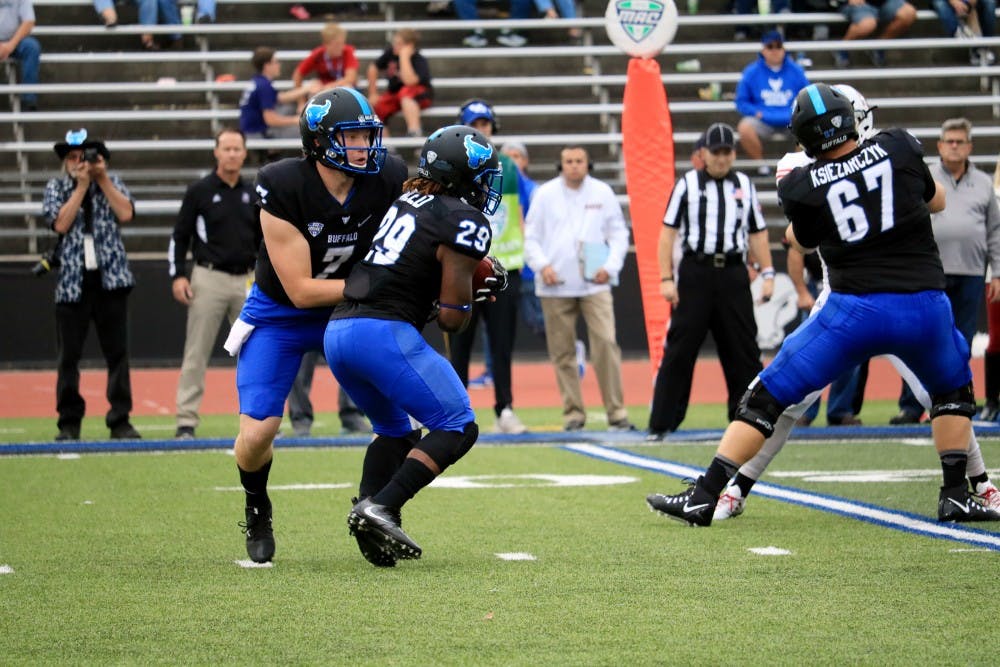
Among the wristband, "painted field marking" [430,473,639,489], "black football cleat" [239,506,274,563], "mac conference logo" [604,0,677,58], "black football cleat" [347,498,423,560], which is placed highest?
"mac conference logo" [604,0,677,58]

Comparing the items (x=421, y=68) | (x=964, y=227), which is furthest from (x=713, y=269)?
(x=421, y=68)

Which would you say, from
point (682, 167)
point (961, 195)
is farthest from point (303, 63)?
point (961, 195)

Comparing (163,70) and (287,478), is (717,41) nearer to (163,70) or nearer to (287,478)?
(163,70)

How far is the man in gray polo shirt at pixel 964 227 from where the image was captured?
1096 cm

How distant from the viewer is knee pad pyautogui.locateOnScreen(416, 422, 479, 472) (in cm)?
579

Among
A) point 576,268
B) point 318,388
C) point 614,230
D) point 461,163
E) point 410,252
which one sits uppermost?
point 461,163

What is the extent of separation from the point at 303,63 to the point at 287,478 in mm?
9819

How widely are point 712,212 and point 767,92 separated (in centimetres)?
850

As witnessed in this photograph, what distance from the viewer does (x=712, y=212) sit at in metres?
9.96

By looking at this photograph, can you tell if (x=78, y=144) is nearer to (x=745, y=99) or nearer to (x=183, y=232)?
(x=183, y=232)

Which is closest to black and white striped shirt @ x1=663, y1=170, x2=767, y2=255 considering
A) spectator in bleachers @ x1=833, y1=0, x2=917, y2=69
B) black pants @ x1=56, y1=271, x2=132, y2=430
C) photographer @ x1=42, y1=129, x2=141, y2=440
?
photographer @ x1=42, y1=129, x2=141, y2=440

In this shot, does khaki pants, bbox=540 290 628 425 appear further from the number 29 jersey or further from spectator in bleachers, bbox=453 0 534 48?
spectator in bleachers, bbox=453 0 534 48

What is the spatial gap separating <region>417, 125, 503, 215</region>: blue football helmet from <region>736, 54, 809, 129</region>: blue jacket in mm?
12503

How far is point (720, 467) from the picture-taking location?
6.70 m
